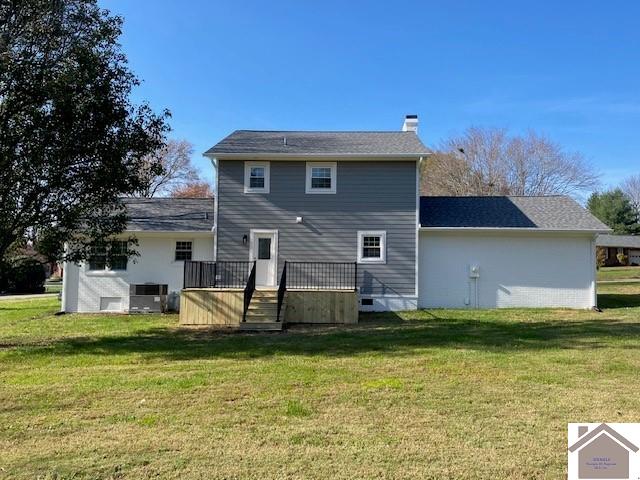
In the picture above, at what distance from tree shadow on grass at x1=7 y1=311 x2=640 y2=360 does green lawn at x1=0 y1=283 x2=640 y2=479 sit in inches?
2.7

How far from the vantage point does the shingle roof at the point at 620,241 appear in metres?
41.3

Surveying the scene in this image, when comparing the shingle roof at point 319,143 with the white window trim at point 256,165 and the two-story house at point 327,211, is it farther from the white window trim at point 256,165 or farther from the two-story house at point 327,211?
the white window trim at point 256,165

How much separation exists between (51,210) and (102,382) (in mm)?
4894

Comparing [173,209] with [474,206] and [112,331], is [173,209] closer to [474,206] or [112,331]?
[112,331]

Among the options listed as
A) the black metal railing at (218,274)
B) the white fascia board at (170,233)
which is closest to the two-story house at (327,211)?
the black metal railing at (218,274)

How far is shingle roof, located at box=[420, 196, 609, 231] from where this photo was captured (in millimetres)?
14922

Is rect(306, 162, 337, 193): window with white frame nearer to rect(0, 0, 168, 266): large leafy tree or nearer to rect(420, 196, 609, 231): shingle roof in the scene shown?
rect(420, 196, 609, 231): shingle roof

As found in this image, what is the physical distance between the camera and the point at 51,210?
31.6 feet

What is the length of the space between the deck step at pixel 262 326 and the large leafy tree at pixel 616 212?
40.9m

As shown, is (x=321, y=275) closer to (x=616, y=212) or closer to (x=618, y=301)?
(x=618, y=301)

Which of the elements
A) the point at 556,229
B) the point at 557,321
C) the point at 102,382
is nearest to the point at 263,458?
the point at 102,382

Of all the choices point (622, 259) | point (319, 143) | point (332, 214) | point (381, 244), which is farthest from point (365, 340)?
point (622, 259)

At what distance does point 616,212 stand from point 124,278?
42.9 m

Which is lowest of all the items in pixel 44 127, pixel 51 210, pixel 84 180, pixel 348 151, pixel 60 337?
pixel 60 337
